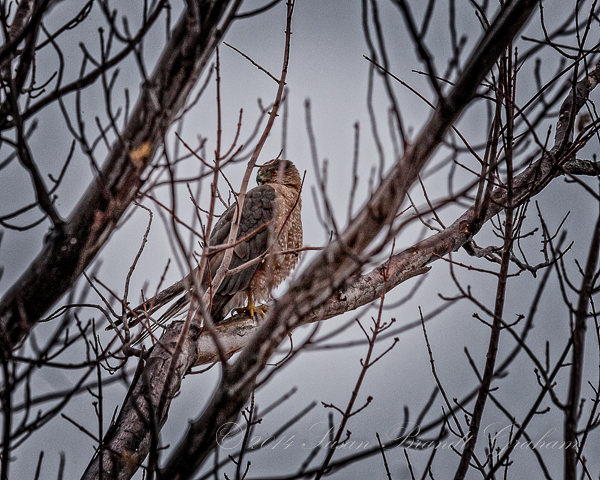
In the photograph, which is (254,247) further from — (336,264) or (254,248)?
(336,264)

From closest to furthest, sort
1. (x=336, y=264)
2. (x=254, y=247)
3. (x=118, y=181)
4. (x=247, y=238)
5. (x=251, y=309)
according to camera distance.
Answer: (x=336, y=264) < (x=118, y=181) < (x=247, y=238) < (x=251, y=309) < (x=254, y=247)

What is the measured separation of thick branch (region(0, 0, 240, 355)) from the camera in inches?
53.6

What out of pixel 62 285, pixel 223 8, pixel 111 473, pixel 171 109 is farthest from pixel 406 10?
pixel 111 473

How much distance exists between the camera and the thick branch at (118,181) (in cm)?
136

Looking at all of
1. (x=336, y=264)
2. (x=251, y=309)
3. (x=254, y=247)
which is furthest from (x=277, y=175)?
(x=336, y=264)

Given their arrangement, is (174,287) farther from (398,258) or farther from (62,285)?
(62,285)

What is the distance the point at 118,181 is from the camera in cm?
144

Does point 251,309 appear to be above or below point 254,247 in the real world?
below

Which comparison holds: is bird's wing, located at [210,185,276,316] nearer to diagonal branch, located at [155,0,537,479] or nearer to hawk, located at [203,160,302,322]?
hawk, located at [203,160,302,322]

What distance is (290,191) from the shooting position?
4207 mm

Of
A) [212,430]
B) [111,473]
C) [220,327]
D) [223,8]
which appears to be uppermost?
[220,327]

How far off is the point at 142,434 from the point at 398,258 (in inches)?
63.4

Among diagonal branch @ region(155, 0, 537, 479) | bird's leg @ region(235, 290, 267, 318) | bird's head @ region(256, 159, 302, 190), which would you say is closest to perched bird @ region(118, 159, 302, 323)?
bird's leg @ region(235, 290, 267, 318)

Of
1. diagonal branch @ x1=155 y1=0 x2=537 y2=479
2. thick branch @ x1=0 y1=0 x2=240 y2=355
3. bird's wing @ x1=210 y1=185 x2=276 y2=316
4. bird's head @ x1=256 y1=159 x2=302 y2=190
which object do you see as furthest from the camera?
bird's head @ x1=256 y1=159 x2=302 y2=190
